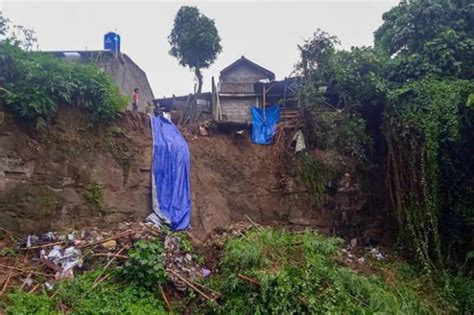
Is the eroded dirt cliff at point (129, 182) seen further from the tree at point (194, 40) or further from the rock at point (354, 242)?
the tree at point (194, 40)

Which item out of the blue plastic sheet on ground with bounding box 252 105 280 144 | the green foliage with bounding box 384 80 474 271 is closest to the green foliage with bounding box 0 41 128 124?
the blue plastic sheet on ground with bounding box 252 105 280 144

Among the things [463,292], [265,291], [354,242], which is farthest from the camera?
[354,242]

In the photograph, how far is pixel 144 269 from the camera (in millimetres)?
5832

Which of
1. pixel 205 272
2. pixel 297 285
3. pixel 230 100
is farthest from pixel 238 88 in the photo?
pixel 297 285

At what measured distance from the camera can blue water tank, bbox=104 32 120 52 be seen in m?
14.6

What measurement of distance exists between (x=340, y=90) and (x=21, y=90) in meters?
6.90

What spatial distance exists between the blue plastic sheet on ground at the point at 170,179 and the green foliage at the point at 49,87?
1.16 meters

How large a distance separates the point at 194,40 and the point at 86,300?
1503 cm

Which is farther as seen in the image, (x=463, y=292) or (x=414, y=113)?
(x=414, y=113)

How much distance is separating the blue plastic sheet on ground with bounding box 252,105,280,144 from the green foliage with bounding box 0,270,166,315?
502cm

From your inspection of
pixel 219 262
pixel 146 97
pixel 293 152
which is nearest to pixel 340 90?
pixel 293 152

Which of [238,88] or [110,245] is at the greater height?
[238,88]

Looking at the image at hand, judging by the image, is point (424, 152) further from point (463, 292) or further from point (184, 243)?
point (184, 243)

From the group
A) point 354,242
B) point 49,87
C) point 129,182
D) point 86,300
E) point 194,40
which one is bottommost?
point 354,242
